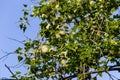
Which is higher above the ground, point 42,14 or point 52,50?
point 42,14

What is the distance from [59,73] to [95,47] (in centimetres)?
125

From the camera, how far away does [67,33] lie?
1255 centimetres

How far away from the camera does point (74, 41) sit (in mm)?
12227

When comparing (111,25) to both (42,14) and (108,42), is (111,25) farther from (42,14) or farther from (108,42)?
(42,14)

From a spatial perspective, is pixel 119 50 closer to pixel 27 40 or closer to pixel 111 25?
pixel 111 25

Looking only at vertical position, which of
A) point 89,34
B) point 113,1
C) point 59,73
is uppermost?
point 113,1

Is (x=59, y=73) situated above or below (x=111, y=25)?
below

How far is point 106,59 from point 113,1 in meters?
1.98

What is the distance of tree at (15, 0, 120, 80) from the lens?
1203cm

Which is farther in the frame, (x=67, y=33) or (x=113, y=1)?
(x=113, y=1)

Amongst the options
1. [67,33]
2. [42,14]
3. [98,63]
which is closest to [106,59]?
[98,63]

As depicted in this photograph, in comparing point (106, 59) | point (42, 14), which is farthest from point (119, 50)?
point (42, 14)

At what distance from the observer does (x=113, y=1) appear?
43.9 feet

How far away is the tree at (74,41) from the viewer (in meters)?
12.0
